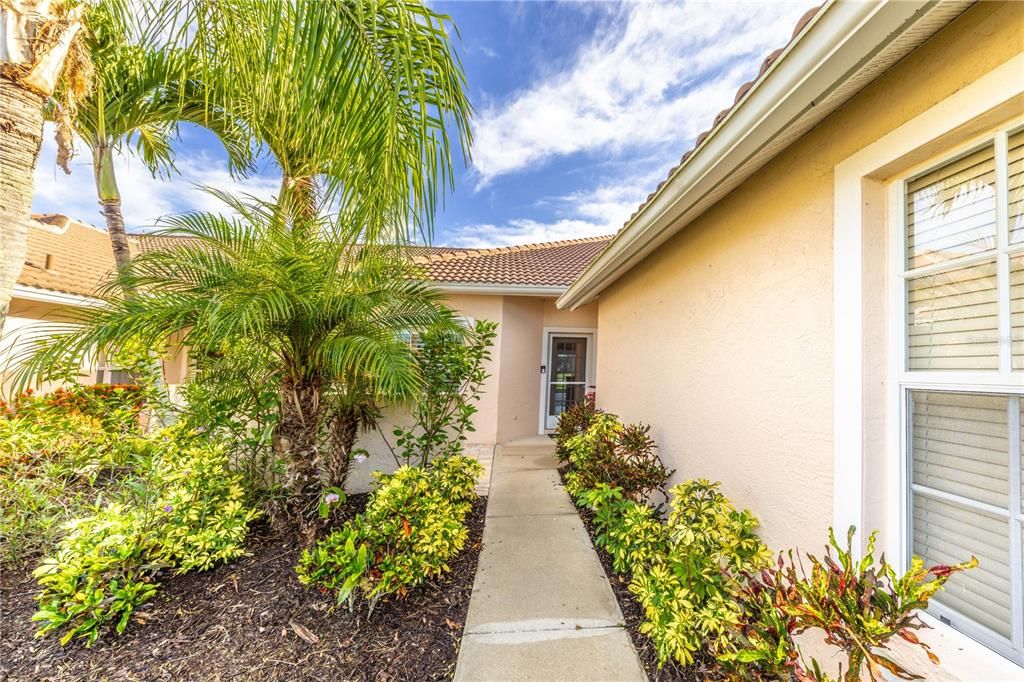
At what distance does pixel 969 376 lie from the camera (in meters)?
1.74

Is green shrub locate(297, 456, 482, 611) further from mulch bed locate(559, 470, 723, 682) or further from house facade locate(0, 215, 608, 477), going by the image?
house facade locate(0, 215, 608, 477)

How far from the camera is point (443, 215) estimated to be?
3.20m

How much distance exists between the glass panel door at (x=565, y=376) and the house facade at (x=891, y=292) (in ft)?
22.3

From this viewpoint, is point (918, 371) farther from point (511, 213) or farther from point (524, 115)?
point (511, 213)

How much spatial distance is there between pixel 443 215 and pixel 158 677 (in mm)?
4152

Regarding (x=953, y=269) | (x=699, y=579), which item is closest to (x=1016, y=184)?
(x=953, y=269)

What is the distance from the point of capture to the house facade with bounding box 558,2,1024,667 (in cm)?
162

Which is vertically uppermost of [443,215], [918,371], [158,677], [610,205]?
[610,205]

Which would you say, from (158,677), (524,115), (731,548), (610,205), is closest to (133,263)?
(158,677)

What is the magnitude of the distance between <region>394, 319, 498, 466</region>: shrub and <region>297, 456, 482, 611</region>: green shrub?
1.22 m

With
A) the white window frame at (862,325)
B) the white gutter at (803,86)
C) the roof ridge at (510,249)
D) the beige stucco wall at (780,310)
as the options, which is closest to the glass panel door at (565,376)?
the roof ridge at (510,249)

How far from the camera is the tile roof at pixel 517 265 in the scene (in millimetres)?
8477

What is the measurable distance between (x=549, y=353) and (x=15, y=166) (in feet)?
28.8

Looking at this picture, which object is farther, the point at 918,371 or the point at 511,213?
the point at 511,213
